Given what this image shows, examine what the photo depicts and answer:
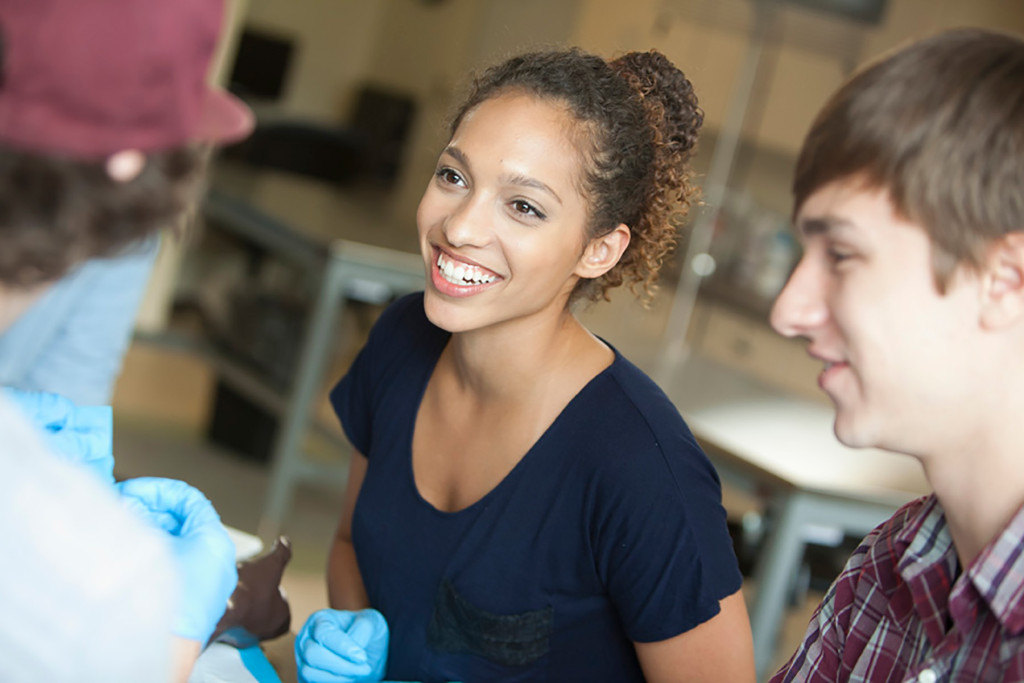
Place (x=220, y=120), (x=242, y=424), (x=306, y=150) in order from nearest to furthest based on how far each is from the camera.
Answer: (x=220, y=120), (x=242, y=424), (x=306, y=150)

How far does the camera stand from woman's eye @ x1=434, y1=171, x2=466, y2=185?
139cm

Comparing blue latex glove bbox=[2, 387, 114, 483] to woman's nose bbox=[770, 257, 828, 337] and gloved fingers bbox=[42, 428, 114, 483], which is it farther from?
woman's nose bbox=[770, 257, 828, 337]

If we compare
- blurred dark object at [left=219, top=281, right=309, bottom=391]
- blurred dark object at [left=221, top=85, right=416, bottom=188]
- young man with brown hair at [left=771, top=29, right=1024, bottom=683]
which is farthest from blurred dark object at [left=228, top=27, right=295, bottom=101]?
young man with brown hair at [left=771, top=29, right=1024, bottom=683]

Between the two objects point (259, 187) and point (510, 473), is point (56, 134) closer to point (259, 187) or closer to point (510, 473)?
point (510, 473)

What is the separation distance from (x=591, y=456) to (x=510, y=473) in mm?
108

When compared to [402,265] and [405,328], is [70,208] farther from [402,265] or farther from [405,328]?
[402,265]

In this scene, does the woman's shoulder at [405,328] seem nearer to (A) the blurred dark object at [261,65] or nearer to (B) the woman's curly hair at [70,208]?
(B) the woman's curly hair at [70,208]

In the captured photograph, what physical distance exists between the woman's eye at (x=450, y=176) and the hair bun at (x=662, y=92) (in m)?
0.26

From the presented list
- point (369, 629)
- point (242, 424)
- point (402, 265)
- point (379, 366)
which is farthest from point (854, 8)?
point (369, 629)

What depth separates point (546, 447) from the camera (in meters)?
1.35

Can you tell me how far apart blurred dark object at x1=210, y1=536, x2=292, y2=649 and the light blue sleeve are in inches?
12.2

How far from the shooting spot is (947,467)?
921 millimetres

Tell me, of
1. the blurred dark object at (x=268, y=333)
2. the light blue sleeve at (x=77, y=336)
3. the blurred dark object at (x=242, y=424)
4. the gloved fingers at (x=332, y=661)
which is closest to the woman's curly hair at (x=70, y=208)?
the light blue sleeve at (x=77, y=336)

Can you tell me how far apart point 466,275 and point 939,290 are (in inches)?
25.7
